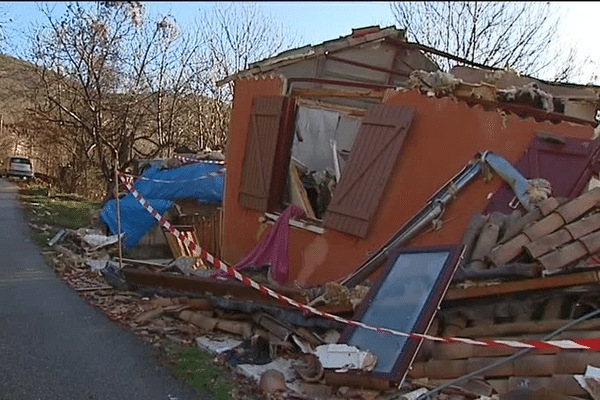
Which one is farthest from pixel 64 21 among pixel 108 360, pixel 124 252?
pixel 108 360

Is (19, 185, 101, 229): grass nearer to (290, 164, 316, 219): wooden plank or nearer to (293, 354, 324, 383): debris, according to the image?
(290, 164, 316, 219): wooden plank

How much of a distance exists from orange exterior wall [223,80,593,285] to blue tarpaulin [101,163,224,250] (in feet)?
13.7

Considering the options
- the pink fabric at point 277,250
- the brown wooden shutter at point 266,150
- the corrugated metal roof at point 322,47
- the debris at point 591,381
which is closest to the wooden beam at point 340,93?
the brown wooden shutter at point 266,150

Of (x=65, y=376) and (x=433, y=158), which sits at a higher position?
(x=433, y=158)

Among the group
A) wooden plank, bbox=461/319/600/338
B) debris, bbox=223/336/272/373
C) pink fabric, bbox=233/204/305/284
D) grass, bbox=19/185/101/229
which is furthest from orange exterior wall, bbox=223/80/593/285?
grass, bbox=19/185/101/229

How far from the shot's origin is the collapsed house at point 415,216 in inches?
225

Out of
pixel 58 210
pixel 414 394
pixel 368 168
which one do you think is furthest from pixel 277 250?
pixel 58 210

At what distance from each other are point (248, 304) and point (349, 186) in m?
2.47

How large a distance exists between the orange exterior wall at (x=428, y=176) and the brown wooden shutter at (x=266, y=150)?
1.11m

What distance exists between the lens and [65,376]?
5746 mm

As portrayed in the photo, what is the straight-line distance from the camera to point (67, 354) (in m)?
6.36

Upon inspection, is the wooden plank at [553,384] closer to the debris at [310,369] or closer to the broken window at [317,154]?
the debris at [310,369]

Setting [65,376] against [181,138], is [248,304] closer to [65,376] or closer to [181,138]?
[65,376]

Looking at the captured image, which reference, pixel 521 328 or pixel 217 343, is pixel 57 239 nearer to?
pixel 217 343
